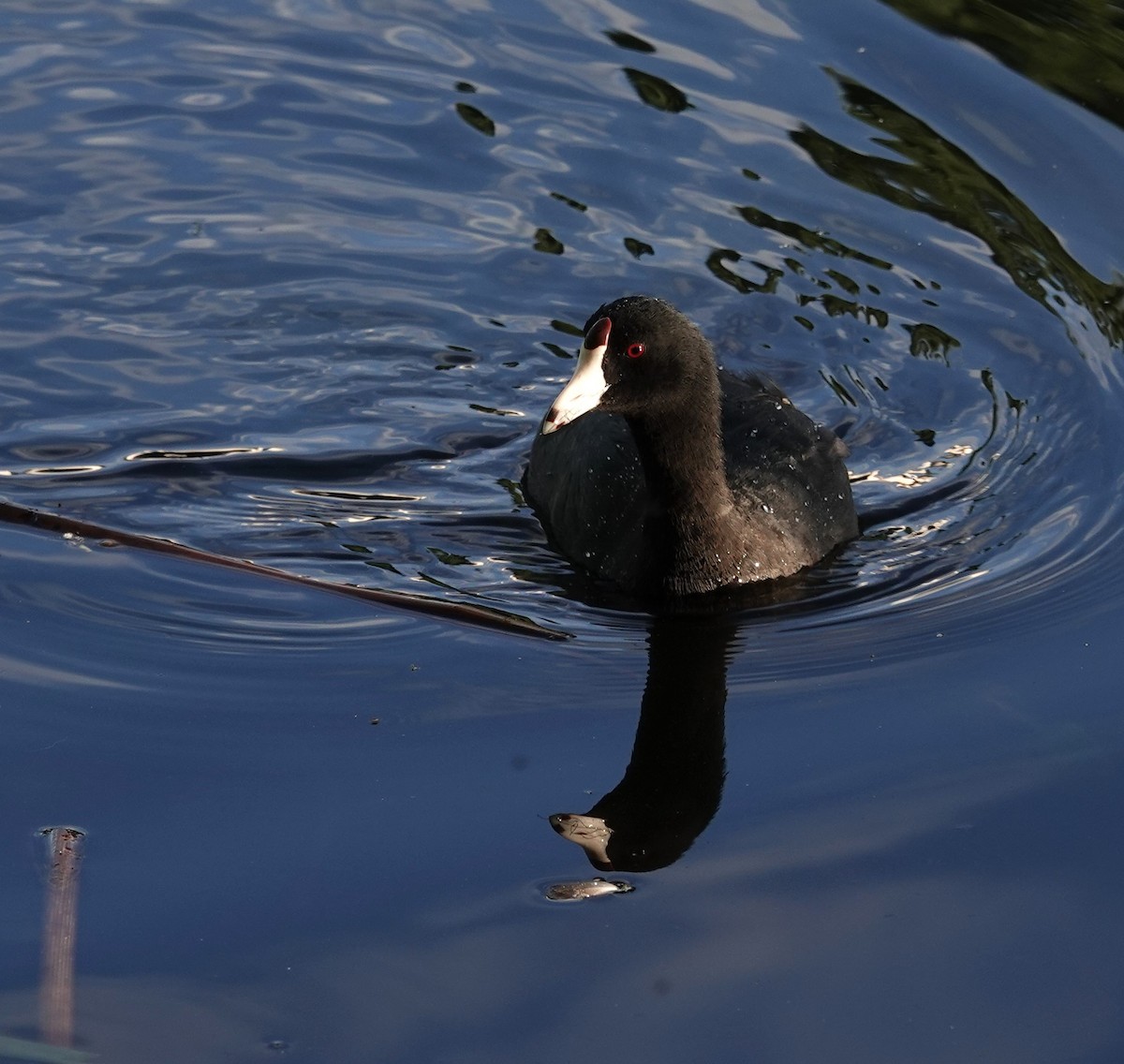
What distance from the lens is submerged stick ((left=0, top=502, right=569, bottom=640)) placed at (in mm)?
5004

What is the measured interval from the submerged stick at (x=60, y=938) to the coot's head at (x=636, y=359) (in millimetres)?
1983

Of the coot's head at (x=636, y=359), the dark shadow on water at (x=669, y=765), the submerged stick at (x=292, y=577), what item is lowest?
the submerged stick at (x=292, y=577)

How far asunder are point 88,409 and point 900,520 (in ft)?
9.03

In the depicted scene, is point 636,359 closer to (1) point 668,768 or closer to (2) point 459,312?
(1) point 668,768

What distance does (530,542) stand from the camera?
5930 mm

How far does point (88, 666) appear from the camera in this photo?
4.65 m

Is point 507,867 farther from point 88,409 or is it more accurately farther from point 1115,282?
point 1115,282

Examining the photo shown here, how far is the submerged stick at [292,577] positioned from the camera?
5.00 metres

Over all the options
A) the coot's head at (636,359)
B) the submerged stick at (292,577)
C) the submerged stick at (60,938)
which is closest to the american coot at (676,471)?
the coot's head at (636,359)

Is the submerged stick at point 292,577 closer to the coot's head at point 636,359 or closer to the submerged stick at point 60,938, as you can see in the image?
the coot's head at point 636,359

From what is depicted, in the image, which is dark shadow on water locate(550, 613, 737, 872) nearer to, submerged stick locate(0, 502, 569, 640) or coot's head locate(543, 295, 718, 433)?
submerged stick locate(0, 502, 569, 640)

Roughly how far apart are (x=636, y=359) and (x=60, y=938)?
7.83 feet

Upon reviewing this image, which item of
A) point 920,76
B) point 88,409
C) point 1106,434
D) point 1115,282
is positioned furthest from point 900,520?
point 920,76

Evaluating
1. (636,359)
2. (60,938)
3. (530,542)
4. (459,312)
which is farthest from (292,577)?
(459,312)
